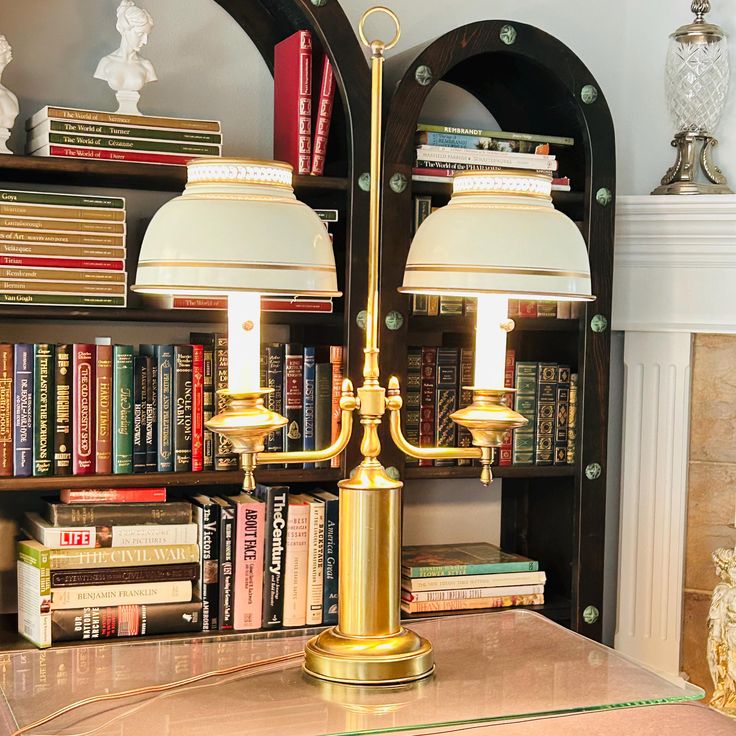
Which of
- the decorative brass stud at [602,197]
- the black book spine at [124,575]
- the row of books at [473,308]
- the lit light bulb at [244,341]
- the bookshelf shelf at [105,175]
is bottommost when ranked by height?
the black book spine at [124,575]

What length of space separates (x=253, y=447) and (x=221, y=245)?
26cm

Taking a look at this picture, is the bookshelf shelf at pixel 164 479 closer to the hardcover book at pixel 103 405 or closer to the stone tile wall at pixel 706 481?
the hardcover book at pixel 103 405

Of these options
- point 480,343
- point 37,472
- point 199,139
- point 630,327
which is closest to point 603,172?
point 630,327

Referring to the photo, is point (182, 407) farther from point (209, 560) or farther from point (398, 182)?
point (398, 182)

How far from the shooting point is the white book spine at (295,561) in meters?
2.17

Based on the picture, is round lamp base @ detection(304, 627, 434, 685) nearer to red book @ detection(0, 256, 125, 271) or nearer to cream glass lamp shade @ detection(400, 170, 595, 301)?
cream glass lamp shade @ detection(400, 170, 595, 301)

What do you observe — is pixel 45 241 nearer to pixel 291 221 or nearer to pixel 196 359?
pixel 196 359

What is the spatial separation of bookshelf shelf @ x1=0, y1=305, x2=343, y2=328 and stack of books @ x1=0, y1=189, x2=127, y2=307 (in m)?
0.02

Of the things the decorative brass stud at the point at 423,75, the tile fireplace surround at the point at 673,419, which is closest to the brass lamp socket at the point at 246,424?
the decorative brass stud at the point at 423,75

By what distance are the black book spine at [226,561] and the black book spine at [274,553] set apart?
0.22 ft

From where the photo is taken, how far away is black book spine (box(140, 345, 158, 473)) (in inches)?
81.5

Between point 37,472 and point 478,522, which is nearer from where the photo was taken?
point 37,472

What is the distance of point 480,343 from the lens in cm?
137

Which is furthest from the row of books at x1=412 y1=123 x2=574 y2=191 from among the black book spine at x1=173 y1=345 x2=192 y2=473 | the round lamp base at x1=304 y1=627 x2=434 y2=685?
the round lamp base at x1=304 y1=627 x2=434 y2=685
